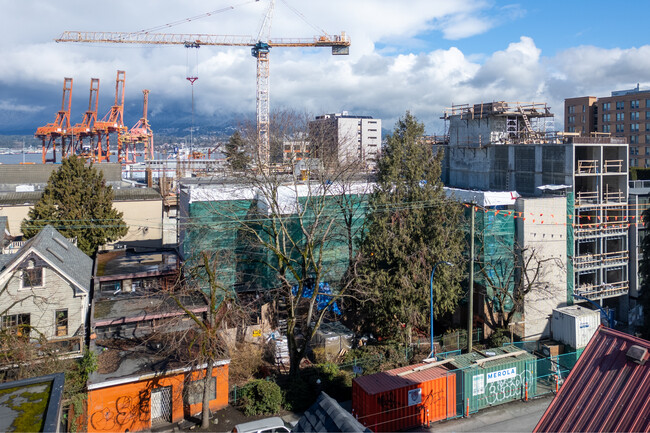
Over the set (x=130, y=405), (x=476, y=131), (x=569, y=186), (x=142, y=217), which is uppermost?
(x=476, y=131)

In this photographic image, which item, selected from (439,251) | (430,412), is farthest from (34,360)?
(439,251)

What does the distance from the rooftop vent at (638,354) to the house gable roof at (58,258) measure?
20.9 m

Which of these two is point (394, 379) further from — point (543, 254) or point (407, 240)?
point (543, 254)

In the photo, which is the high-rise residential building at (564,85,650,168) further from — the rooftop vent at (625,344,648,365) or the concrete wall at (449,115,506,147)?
the rooftop vent at (625,344,648,365)

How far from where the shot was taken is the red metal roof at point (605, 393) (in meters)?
8.18

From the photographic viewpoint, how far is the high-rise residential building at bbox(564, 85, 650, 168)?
68.5 metres

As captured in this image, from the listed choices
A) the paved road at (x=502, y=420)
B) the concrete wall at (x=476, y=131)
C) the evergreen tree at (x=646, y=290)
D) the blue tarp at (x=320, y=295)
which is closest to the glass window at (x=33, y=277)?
the blue tarp at (x=320, y=295)

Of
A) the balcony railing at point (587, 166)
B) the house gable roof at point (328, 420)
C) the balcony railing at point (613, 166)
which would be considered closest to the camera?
the house gable roof at point (328, 420)

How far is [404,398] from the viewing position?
16781 millimetres

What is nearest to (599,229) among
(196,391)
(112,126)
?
(196,391)

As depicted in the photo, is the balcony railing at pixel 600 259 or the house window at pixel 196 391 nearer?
the house window at pixel 196 391

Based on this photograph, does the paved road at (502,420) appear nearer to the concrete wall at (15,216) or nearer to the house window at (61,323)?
the house window at (61,323)

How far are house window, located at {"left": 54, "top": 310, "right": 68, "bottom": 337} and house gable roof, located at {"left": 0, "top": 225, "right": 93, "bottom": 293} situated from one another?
1.34 meters

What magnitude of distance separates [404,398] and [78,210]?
2517 centimetres
